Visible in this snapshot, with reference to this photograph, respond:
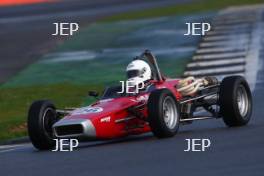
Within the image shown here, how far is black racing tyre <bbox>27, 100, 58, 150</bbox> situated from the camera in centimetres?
1600

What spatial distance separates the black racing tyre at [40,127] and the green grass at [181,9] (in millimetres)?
24132

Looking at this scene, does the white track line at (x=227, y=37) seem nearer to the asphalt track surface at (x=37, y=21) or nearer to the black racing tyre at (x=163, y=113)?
the asphalt track surface at (x=37, y=21)

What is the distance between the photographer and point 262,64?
2686 cm

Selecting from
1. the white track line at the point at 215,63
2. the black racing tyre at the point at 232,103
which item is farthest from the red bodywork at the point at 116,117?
the white track line at the point at 215,63

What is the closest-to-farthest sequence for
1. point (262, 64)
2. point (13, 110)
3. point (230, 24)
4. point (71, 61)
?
point (13, 110), point (262, 64), point (71, 61), point (230, 24)

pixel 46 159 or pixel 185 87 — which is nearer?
pixel 46 159

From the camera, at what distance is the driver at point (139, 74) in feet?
55.0

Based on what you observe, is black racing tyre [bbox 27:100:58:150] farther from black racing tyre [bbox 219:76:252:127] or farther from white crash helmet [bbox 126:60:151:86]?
black racing tyre [bbox 219:76:252:127]

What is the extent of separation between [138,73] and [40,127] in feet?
5.81

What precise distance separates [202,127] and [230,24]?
57.1ft

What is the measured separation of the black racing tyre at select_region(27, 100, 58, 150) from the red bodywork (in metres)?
0.40

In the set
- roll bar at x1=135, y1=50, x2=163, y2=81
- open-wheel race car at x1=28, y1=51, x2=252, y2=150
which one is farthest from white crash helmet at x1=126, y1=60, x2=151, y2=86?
roll bar at x1=135, y1=50, x2=163, y2=81

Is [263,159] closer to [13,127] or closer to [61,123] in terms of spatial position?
[61,123]

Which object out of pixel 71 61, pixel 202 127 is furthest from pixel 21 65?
pixel 202 127
